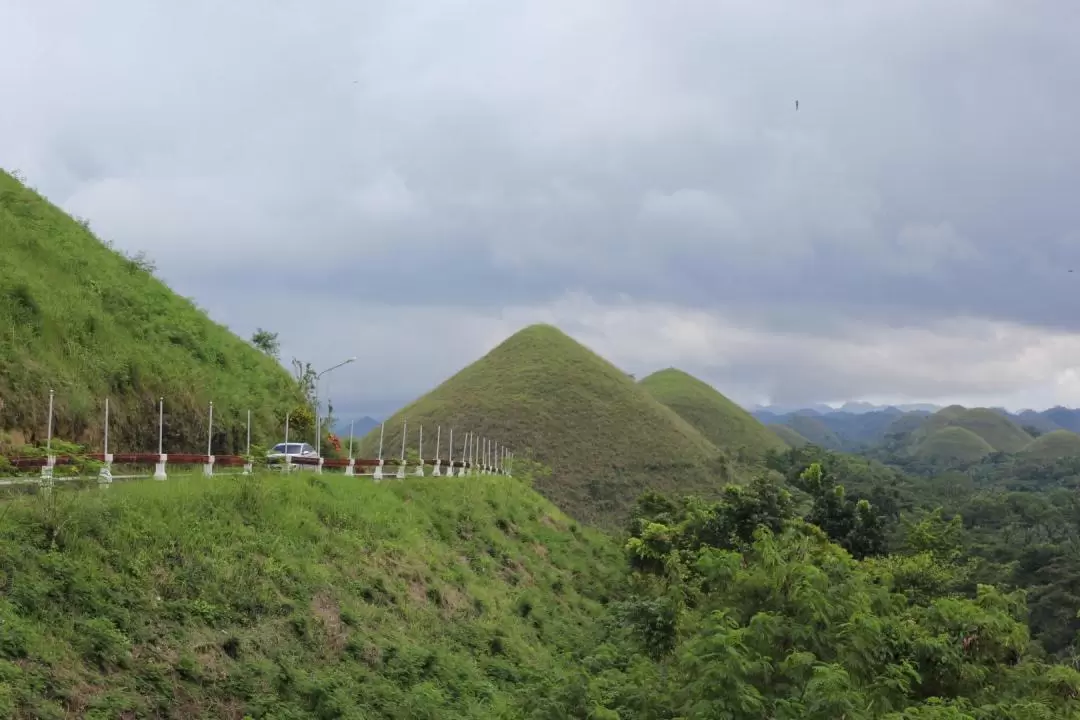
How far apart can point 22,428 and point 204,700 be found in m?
11.6

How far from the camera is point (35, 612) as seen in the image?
13.1 metres

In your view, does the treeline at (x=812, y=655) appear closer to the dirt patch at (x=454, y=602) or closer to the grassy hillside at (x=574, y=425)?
the dirt patch at (x=454, y=602)

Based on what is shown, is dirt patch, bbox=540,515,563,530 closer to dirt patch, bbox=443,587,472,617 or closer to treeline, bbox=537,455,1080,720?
treeline, bbox=537,455,1080,720

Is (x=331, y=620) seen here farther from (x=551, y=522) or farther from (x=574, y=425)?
(x=574, y=425)

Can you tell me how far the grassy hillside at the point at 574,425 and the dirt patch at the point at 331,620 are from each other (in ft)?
249

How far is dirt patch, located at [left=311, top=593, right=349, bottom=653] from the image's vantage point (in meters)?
18.3

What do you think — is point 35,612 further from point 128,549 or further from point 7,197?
point 7,197

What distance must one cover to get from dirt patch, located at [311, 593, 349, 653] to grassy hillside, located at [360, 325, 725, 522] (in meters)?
75.9

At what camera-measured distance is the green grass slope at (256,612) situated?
13125 millimetres

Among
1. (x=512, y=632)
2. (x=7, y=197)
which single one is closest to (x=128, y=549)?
(x=512, y=632)

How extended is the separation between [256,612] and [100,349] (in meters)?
13.7

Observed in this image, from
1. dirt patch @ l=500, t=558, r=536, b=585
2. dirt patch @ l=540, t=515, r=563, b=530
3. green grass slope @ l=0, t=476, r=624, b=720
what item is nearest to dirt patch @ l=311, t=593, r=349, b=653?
green grass slope @ l=0, t=476, r=624, b=720

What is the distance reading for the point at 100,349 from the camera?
89.9 ft

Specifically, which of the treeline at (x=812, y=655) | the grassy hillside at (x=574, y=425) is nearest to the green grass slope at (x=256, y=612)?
the treeline at (x=812, y=655)
